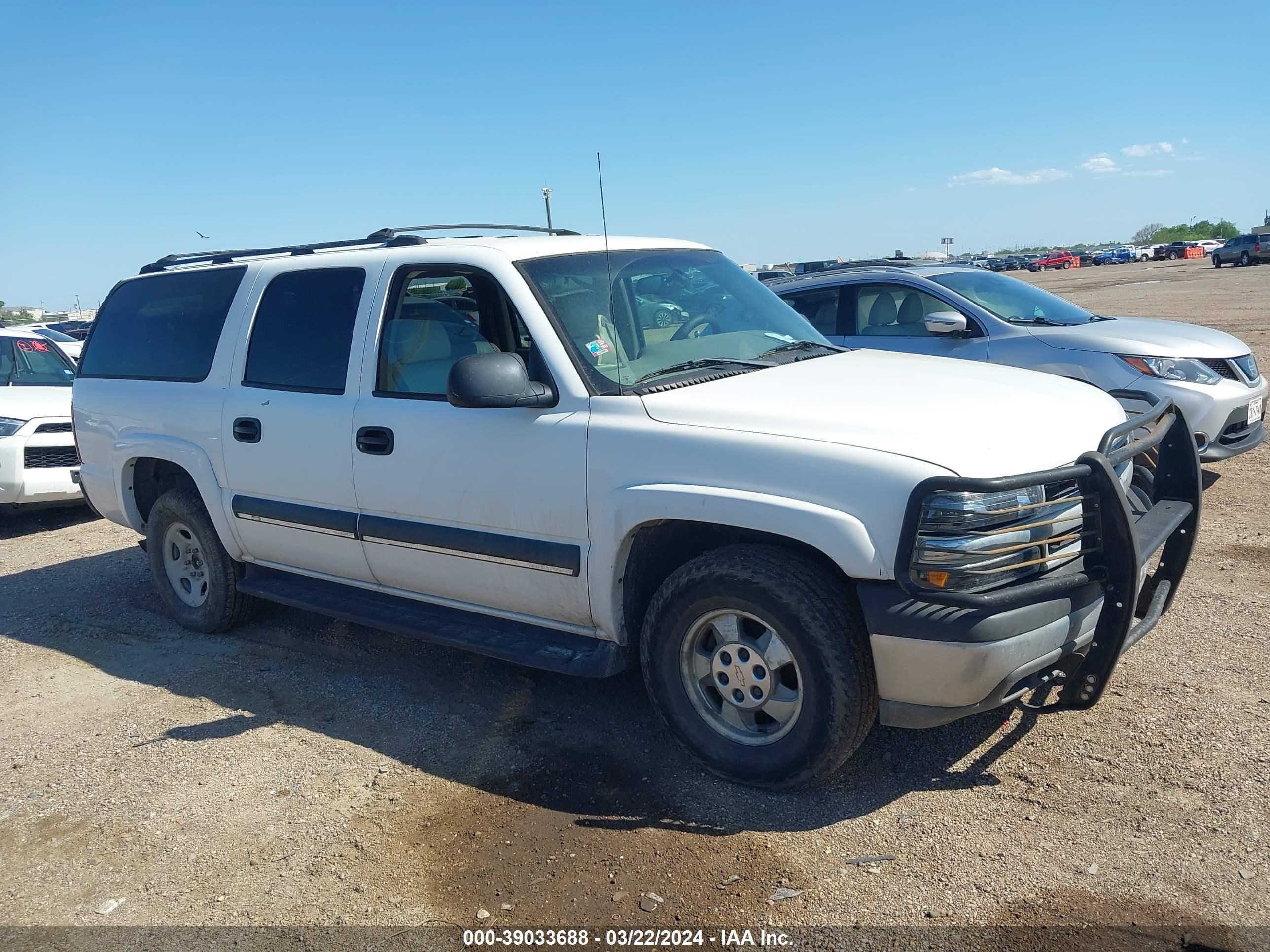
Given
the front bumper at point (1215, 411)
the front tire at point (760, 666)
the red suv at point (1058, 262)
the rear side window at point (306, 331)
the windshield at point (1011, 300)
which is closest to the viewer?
the front tire at point (760, 666)

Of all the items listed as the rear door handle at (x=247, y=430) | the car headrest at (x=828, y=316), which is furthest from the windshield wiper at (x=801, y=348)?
the car headrest at (x=828, y=316)

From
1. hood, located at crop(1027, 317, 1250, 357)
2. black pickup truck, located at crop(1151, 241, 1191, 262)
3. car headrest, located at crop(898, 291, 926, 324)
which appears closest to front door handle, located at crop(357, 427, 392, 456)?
car headrest, located at crop(898, 291, 926, 324)

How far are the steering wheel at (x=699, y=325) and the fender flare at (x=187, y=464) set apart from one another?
258 centimetres

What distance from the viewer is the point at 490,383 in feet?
12.2

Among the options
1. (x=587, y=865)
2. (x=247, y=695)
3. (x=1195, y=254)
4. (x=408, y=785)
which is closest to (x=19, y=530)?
(x=247, y=695)

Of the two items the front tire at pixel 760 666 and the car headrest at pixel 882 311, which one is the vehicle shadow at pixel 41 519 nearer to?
the car headrest at pixel 882 311

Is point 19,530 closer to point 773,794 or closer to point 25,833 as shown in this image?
point 25,833

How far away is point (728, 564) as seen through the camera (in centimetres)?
346

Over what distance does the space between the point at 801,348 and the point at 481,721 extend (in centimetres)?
216

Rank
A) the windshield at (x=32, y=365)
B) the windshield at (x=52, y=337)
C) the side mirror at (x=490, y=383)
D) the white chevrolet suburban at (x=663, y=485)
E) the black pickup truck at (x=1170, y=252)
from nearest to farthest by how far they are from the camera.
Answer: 1. the white chevrolet suburban at (x=663, y=485)
2. the side mirror at (x=490, y=383)
3. the windshield at (x=32, y=365)
4. the windshield at (x=52, y=337)
5. the black pickup truck at (x=1170, y=252)

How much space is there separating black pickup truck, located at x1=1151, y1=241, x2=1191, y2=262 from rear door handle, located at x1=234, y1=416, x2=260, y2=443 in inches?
3124

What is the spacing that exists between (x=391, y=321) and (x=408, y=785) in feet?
6.58

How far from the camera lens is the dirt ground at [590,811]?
2957mm

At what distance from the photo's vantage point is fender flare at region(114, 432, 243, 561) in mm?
5234
